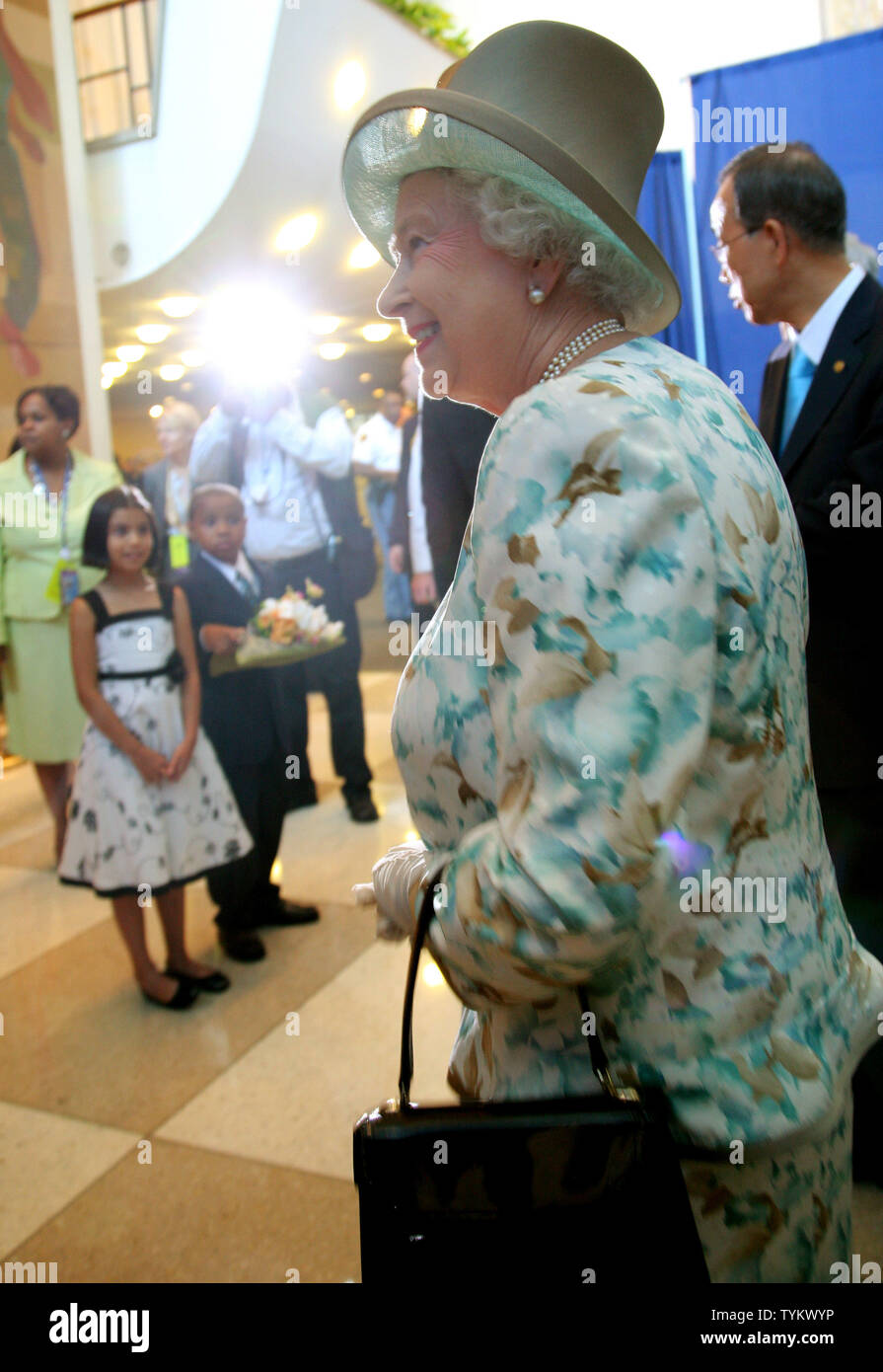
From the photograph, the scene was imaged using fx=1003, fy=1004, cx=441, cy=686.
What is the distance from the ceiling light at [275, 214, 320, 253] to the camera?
509cm

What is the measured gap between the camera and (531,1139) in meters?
0.77

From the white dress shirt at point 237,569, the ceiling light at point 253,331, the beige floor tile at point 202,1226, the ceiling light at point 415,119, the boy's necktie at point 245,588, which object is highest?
the ceiling light at point 253,331

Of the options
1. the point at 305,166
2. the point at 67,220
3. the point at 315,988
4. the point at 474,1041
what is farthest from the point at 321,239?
the point at 474,1041

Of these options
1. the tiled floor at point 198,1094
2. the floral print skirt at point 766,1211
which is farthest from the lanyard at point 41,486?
the floral print skirt at point 766,1211

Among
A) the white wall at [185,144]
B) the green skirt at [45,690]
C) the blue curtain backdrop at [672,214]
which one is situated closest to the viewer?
the green skirt at [45,690]

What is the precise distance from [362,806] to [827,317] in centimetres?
281

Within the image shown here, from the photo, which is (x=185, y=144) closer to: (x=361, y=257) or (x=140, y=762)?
(x=361, y=257)

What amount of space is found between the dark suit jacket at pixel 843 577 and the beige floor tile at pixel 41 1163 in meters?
1.69

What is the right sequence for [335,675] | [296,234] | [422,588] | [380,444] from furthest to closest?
[380,444], [296,234], [422,588], [335,675]

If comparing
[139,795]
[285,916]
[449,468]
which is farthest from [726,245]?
[285,916]

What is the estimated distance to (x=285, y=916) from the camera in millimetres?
3279

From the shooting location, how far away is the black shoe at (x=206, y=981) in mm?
2830

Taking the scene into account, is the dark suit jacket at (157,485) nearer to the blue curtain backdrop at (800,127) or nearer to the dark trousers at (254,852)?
the dark trousers at (254,852)
